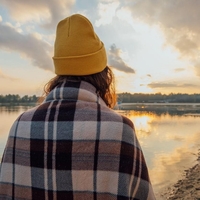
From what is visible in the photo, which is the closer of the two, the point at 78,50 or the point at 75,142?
the point at 75,142

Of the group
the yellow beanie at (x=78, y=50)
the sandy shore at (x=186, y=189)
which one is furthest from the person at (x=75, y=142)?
the sandy shore at (x=186, y=189)

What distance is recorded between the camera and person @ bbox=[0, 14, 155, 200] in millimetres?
1375

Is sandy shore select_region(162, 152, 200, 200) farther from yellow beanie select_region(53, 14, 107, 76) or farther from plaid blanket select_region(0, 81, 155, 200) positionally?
yellow beanie select_region(53, 14, 107, 76)

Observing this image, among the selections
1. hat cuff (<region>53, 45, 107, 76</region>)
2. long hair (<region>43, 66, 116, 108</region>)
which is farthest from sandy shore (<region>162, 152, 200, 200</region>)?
hat cuff (<region>53, 45, 107, 76</region>)

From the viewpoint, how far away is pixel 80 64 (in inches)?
58.3

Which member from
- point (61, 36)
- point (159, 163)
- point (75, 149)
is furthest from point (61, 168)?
point (159, 163)

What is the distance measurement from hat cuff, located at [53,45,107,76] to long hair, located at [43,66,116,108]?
0.03 metres

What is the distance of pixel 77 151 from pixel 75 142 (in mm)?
43

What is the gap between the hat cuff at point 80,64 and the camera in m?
1.48

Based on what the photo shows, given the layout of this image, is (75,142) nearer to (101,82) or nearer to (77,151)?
(77,151)

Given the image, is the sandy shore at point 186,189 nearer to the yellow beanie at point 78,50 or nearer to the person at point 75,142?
the person at point 75,142

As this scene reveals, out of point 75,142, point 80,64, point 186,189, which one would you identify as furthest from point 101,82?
point 186,189

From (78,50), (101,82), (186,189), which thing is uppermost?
(78,50)

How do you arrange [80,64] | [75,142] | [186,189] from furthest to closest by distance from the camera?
[186,189], [80,64], [75,142]
